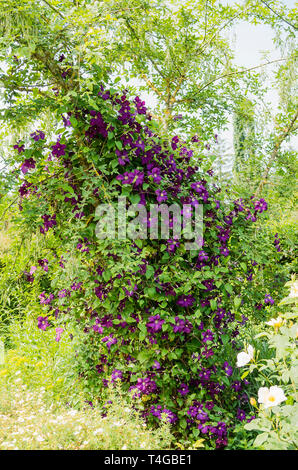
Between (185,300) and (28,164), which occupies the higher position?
(28,164)

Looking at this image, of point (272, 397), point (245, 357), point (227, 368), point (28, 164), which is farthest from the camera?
point (227, 368)

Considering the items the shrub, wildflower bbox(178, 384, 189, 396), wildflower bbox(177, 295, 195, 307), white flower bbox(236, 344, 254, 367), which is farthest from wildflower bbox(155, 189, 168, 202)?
wildflower bbox(178, 384, 189, 396)

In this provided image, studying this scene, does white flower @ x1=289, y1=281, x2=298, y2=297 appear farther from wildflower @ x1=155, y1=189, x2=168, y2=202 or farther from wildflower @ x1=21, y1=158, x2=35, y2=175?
wildflower @ x1=21, y1=158, x2=35, y2=175

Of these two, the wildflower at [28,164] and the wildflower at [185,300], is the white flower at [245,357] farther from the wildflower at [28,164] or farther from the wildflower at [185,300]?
the wildflower at [28,164]

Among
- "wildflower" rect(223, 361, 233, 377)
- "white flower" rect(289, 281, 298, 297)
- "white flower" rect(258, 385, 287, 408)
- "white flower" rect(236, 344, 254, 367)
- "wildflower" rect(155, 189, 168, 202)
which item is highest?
"wildflower" rect(155, 189, 168, 202)

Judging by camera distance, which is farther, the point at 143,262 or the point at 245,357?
the point at 143,262

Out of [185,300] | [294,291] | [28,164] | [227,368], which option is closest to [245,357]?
[294,291]

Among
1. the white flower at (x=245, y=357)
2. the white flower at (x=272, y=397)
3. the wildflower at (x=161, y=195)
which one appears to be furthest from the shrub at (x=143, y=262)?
the white flower at (x=272, y=397)

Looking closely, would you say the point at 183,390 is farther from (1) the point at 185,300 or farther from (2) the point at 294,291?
(2) the point at 294,291

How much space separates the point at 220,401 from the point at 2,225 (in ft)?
5.28

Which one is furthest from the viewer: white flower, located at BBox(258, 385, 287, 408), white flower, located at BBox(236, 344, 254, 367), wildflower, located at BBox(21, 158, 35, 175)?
wildflower, located at BBox(21, 158, 35, 175)

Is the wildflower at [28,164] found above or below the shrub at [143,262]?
above
